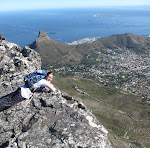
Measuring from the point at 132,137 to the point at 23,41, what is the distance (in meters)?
175

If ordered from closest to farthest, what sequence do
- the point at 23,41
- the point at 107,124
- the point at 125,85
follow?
1. the point at 107,124
2. the point at 125,85
3. the point at 23,41

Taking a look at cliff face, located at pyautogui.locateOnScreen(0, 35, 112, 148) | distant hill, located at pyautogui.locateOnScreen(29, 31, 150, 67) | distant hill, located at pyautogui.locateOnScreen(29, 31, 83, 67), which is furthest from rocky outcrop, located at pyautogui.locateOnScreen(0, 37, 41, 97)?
distant hill, located at pyautogui.locateOnScreen(29, 31, 83, 67)

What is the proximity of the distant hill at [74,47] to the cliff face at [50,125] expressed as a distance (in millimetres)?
115258

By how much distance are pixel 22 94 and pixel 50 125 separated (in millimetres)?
2312

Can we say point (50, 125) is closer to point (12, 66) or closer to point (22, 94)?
point (22, 94)

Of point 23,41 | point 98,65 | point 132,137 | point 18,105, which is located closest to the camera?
point 18,105

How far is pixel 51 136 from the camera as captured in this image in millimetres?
7477

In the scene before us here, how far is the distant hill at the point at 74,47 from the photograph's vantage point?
133 meters

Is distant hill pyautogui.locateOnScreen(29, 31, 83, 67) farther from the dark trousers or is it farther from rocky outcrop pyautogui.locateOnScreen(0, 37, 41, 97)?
the dark trousers

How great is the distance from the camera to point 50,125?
813 cm

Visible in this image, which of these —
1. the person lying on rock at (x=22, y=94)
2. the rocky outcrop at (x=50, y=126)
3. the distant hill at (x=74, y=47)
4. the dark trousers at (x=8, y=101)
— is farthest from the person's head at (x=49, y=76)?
the distant hill at (x=74, y=47)

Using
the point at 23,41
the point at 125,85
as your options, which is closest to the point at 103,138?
the point at 125,85

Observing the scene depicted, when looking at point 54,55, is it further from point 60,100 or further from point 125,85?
point 60,100

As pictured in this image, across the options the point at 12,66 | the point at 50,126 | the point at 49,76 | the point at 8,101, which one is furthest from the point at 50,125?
the point at 12,66
